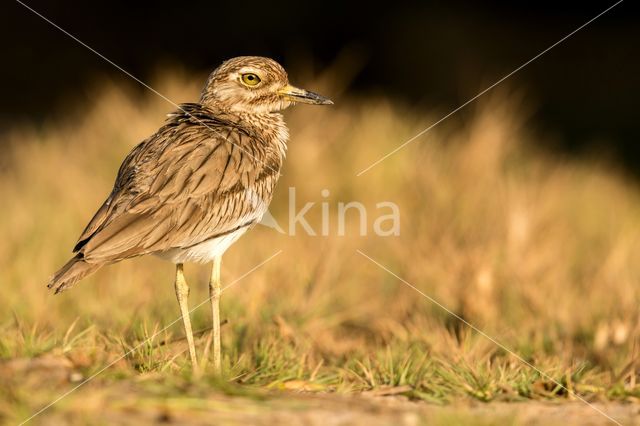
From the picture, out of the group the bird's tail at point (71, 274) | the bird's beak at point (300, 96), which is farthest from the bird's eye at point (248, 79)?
the bird's tail at point (71, 274)

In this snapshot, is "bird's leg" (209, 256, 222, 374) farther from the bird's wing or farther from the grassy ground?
the bird's wing

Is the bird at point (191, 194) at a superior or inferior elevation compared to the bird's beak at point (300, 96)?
inferior

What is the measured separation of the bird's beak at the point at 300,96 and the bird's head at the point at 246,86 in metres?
0.02

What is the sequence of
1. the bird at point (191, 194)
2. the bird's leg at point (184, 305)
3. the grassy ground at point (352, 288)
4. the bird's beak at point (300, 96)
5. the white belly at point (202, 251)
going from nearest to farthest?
the grassy ground at point (352, 288)
the bird at point (191, 194)
the bird's leg at point (184, 305)
the white belly at point (202, 251)
the bird's beak at point (300, 96)

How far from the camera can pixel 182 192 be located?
4.25 m

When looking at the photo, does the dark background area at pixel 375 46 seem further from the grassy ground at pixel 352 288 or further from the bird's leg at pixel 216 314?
the bird's leg at pixel 216 314

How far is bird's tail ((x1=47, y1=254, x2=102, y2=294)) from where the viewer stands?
3.83 m

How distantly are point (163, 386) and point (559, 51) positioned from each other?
43.6 ft

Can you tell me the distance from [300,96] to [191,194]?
3.76ft

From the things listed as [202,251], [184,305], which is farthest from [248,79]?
[184,305]

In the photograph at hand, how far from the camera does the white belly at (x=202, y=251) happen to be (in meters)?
4.33

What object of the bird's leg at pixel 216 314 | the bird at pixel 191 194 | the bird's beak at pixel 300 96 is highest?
the bird's beak at pixel 300 96

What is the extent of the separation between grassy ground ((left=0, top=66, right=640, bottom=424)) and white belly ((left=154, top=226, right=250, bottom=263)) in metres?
0.36

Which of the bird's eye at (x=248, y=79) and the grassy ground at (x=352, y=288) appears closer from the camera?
the grassy ground at (x=352, y=288)
